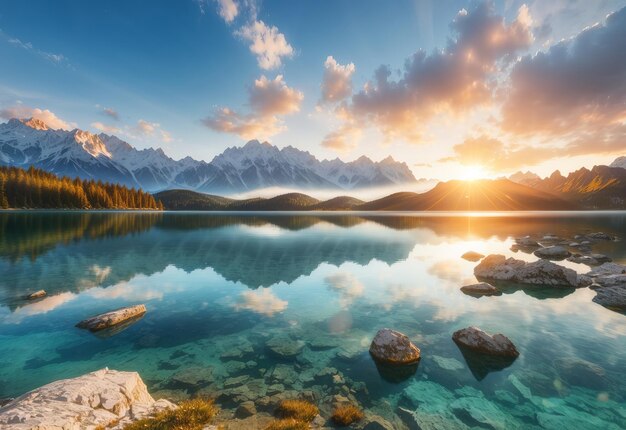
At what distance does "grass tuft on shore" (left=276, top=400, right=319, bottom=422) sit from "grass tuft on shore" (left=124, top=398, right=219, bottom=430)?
2.66m

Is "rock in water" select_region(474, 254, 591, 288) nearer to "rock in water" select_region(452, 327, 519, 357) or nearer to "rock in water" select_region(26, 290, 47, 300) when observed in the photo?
"rock in water" select_region(452, 327, 519, 357)

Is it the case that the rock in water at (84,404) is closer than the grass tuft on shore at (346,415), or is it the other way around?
the rock in water at (84,404)

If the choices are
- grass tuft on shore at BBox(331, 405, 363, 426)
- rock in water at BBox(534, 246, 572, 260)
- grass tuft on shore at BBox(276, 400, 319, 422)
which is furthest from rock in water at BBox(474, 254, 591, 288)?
grass tuft on shore at BBox(276, 400, 319, 422)

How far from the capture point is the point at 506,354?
51.4 feet

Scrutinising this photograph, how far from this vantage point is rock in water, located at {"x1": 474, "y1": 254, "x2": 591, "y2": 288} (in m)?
29.7

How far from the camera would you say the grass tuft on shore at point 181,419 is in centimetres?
852

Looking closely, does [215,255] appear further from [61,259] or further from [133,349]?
[133,349]

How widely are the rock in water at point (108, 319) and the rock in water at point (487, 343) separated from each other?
23.0 m

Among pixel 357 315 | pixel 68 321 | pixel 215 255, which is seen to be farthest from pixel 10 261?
pixel 357 315

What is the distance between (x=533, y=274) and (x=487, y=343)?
2109 centimetres

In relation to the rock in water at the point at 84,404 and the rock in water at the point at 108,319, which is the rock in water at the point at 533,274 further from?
the rock in water at the point at 108,319

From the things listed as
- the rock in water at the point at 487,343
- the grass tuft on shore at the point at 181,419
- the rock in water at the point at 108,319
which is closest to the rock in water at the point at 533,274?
the rock in water at the point at 487,343

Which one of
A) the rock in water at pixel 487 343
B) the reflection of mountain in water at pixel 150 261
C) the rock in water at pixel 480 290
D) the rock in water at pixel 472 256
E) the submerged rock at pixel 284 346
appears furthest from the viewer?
the rock in water at pixel 472 256

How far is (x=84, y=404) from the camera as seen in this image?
9.00 m
